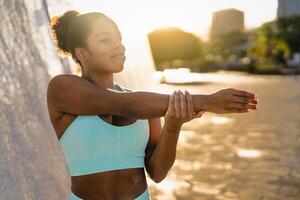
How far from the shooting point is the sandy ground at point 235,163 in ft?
16.9

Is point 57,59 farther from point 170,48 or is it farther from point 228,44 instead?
point 228,44

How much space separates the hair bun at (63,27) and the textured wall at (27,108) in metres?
0.67

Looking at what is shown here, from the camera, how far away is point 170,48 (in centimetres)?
7794

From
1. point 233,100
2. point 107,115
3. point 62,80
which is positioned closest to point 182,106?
point 233,100

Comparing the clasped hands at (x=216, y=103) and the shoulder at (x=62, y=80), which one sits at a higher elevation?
the shoulder at (x=62, y=80)

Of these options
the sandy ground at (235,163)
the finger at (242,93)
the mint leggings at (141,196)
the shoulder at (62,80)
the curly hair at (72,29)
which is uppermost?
the curly hair at (72,29)

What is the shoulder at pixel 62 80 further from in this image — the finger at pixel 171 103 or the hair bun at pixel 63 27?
the finger at pixel 171 103

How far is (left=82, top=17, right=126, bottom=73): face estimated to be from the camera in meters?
1.39

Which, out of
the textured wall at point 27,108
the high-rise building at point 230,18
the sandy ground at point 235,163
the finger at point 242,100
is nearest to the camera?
the finger at point 242,100

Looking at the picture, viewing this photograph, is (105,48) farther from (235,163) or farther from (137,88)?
(235,163)

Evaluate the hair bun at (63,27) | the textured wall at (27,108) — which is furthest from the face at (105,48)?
the textured wall at (27,108)

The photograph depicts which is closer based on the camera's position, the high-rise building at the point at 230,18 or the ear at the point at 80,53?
the ear at the point at 80,53

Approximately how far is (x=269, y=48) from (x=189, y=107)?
55.2 m

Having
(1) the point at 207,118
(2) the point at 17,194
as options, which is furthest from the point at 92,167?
(1) the point at 207,118
